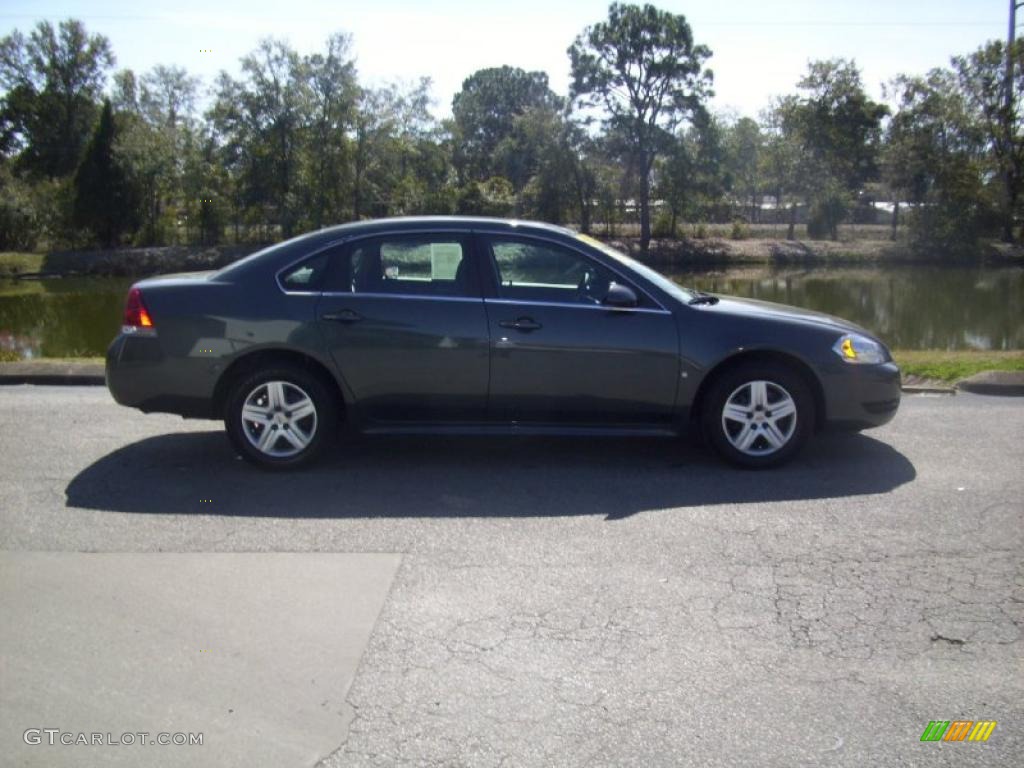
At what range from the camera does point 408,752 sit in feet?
11.3

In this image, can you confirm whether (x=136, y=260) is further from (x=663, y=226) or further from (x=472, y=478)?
(x=472, y=478)

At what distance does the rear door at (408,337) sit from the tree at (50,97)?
66834 mm

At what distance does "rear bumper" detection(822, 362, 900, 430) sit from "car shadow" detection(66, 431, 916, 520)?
0.31 m

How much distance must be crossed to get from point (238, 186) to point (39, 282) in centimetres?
1053

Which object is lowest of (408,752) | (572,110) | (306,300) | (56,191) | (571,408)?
(408,752)

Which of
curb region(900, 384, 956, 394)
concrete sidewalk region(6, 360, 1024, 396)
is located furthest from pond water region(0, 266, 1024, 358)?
curb region(900, 384, 956, 394)

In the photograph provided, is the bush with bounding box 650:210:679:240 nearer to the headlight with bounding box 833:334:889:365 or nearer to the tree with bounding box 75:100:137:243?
the tree with bounding box 75:100:137:243

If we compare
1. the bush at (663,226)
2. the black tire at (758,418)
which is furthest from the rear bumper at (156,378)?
the bush at (663,226)

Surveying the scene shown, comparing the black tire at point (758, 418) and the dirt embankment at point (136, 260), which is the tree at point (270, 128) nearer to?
the dirt embankment at point (136, 260)

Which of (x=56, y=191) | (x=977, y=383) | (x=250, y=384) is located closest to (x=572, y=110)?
(x=56, y=191)

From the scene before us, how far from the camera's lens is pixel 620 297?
22.1 feet

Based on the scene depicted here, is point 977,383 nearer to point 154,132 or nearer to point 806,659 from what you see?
point 806,659

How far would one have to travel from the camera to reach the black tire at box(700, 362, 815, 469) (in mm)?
6793

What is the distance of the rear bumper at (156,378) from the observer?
6746 mm
